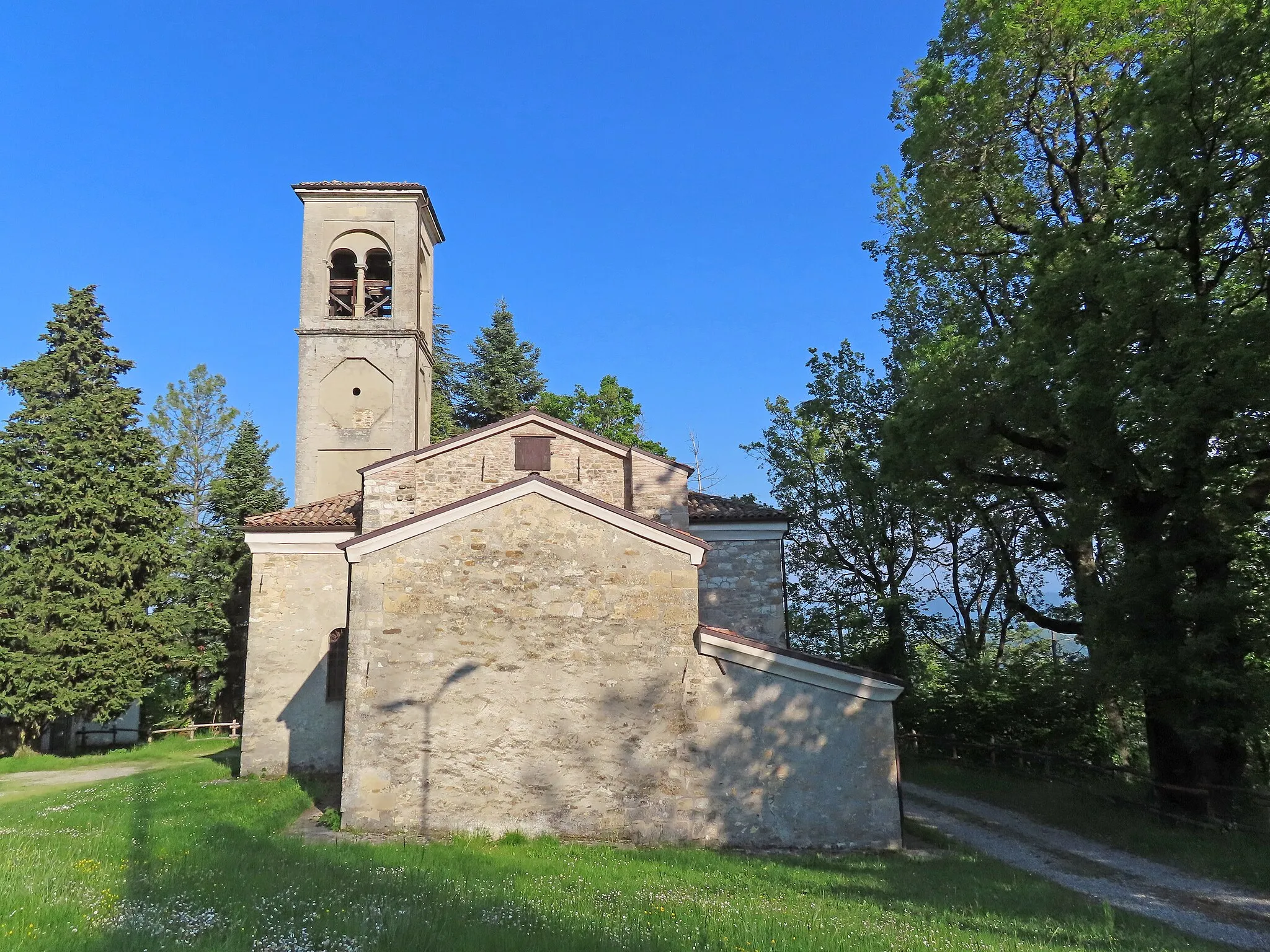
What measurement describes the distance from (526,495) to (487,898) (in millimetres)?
5947

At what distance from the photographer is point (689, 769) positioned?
11.4 meters

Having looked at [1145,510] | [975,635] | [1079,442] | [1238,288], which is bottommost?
[975,635]

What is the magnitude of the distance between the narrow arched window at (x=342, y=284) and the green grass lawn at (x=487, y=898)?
1324cm

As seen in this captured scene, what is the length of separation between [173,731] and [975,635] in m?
28.6

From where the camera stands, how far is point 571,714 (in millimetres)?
11531

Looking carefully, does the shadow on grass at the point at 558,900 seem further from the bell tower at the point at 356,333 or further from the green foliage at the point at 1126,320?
the bell tower at the point at 356,333

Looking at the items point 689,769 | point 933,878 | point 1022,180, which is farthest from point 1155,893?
point 1022,180

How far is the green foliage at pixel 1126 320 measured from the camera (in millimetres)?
11234

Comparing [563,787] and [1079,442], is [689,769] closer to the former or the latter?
[563,787]

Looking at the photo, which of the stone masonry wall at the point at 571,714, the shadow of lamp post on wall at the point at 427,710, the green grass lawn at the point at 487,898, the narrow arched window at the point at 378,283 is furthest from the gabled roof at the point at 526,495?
the narrow arched window at the point at 378,283

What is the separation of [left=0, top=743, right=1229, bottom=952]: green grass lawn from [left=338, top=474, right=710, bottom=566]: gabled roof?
4059mm

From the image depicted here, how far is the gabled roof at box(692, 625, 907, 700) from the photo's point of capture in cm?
1143

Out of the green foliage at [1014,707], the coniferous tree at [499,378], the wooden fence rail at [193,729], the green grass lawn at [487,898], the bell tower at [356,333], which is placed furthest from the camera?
the coniferous tree at [499,378]

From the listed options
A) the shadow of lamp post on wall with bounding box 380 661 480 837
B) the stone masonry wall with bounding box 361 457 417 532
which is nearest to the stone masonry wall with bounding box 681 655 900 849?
the shadow of lamp post on wall with bounding box 380 661 480 837
